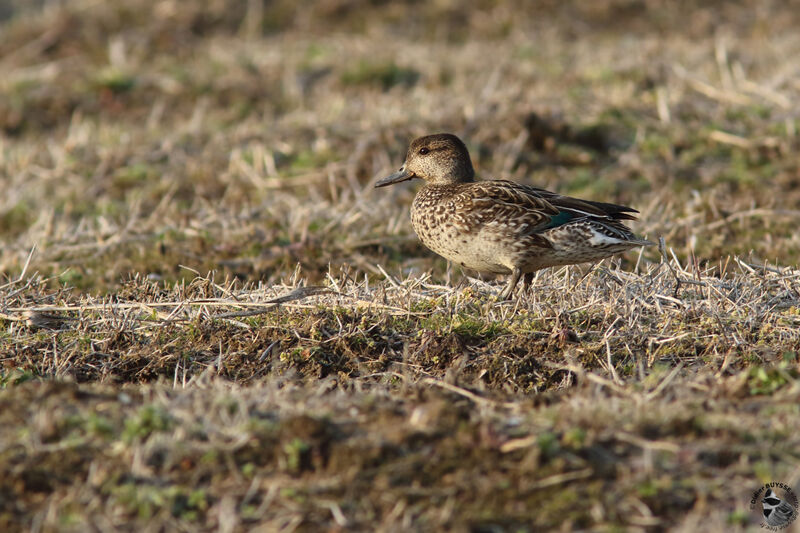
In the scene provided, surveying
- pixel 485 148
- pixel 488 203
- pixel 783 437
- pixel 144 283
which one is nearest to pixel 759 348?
pixel 783 437

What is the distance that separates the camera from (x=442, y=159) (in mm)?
6188

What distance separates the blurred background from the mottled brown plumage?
49.3 inches

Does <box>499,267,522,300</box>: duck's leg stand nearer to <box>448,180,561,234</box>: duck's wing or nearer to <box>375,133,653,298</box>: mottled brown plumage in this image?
<box>375,133,653,298</box>: mottled brown plumage

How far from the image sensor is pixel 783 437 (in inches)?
142

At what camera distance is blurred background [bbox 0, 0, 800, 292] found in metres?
7.38

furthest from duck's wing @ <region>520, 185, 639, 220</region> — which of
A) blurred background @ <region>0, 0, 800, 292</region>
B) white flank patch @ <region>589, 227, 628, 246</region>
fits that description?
blurred background @ <region>0, 0, 800, 292</region>

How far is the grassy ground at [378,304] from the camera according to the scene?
3.43m

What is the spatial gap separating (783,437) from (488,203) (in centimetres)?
235

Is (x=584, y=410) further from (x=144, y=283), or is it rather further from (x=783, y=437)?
(x=144, y=283)

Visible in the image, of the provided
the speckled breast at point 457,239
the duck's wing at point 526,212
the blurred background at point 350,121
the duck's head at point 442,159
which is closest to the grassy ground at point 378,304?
the blurred background at point 350,121

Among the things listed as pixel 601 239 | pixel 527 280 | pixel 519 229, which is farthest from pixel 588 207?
pixel 527 280

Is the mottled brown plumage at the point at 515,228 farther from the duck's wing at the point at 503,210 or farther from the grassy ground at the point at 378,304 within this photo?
the grassy ground at the point at 378,304

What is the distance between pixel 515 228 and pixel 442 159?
0.98 meters

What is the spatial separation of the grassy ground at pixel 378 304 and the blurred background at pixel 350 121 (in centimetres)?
4
